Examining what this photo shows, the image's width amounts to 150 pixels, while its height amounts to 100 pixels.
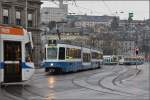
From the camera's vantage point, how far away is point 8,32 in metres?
26.2

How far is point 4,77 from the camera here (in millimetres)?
25578

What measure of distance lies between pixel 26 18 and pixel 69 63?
1254 inches

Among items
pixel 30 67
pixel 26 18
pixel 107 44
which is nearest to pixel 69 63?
pixel 30 67

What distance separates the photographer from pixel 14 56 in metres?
26.2

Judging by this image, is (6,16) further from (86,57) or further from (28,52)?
(28,52)

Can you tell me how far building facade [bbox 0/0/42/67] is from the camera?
7469cm

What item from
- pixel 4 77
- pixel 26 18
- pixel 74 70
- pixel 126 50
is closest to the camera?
pixel 4 77

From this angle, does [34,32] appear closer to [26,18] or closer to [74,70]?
[26,18]

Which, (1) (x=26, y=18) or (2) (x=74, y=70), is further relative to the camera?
(1) (x=26, y=18)

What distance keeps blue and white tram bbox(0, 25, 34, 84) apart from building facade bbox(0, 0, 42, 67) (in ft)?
145

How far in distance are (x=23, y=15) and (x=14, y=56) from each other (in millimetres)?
52128

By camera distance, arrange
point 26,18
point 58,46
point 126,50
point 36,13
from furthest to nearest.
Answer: point 126,50 → point 36,13 → point 26,18 → point 58,46

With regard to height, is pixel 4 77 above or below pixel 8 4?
below

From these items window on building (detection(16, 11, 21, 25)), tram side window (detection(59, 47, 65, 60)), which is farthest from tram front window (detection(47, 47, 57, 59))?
window on building (detection(16, 11, 21, 25))
